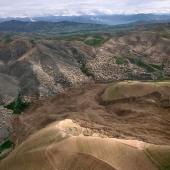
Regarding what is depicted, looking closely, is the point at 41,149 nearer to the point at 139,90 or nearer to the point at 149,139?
the point at 149,139

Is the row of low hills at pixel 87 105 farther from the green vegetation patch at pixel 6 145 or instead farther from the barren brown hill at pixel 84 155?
the green vegetation patch at pixel 6 145

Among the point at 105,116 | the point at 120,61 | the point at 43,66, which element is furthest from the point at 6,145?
the point at 120,61

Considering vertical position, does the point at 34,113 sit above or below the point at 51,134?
below

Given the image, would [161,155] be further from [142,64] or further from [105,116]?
[142,64]

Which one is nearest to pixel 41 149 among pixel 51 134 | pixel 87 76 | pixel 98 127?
pixel 51 134

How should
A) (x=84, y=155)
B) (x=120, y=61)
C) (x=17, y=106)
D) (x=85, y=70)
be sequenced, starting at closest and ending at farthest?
1. (x=84, y=155)
2. (x=17, y=106)
3. (x=85, y=70)
4. (x=120, y=61)

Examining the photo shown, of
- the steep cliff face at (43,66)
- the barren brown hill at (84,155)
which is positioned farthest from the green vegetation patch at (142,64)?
the barren brown hill at (84,155)

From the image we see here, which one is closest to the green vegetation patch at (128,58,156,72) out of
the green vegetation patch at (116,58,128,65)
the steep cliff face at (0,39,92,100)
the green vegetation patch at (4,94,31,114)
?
the green vegetation patch at (116,58,128,65)

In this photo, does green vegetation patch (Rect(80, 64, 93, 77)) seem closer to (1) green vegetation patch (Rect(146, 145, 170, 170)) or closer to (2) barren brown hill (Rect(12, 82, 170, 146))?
(2) barren brown hill (Rect(12, 82, 170, 146))
